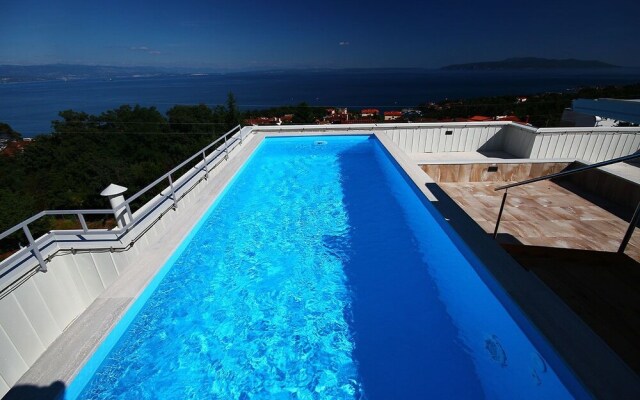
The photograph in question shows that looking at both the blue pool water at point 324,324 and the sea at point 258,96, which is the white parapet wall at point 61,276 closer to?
the blue pool water at point 324,324

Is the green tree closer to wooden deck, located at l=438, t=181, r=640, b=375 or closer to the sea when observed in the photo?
the sea

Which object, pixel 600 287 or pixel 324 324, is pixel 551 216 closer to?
pixel 600 287

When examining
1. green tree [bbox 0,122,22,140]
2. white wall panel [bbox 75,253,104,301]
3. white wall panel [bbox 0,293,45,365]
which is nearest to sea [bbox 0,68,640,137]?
green tree [bbox 0,122,22,140]

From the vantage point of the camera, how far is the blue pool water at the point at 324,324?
2.32 metres

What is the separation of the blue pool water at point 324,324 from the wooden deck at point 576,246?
1.77 ft

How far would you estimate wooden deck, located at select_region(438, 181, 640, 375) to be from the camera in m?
2.08

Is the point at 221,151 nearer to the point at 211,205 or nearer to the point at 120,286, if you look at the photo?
the point at 211,205

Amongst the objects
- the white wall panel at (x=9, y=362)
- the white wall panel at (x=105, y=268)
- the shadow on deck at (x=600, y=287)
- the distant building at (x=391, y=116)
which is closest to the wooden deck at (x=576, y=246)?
the shadow on deck at (x=600, y=287)

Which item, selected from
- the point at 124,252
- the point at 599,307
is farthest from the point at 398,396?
the point at 124,252

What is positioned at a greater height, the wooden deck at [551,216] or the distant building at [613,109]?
the distant building at [613,109]

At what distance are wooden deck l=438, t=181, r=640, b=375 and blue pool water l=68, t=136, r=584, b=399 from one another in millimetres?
538

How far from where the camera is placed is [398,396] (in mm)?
2328

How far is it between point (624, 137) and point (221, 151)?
9.14 meters

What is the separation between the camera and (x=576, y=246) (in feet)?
12.5
